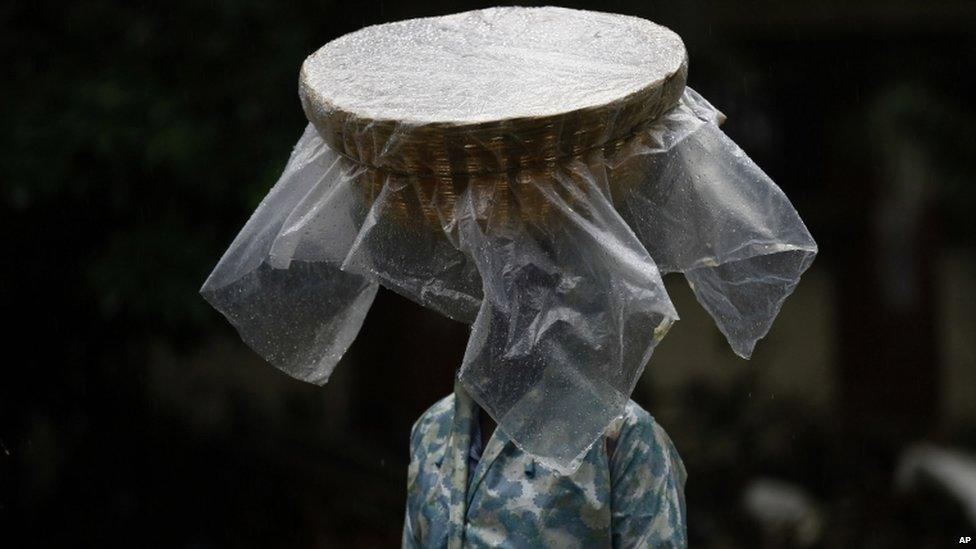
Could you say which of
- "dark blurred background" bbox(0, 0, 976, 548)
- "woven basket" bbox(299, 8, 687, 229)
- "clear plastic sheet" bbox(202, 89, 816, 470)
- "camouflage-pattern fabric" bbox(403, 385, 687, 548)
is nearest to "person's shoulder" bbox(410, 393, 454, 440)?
"camouflage-pattern fabric" bbox(403, 385, 687, 548)

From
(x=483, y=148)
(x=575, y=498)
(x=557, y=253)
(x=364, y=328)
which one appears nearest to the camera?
(x=483, y=148)

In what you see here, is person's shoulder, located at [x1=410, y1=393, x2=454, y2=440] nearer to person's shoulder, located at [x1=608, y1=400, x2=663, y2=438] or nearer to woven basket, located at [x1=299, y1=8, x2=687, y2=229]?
person's shoulder, located at [x1=608, y1=400, x2=663, y2=438]

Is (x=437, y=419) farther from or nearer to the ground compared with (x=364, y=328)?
farther from the ground

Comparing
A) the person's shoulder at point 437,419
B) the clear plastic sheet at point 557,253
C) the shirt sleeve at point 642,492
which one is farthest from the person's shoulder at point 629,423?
the person's shoulder at point 437,419

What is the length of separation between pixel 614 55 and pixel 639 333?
50cm

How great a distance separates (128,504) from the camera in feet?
19.6

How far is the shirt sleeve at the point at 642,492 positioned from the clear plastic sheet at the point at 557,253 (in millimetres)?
212

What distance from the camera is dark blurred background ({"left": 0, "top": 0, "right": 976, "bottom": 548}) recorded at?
4.81 m

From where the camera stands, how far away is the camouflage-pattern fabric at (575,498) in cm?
274

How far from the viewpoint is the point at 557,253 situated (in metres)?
2.58

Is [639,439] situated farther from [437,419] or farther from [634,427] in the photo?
[437,419]

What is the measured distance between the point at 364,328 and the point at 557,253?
352cm

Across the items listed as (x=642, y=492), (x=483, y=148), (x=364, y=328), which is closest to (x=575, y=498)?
(x=642, y=492)

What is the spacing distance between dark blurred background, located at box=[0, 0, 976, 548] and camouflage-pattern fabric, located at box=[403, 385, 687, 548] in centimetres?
210
